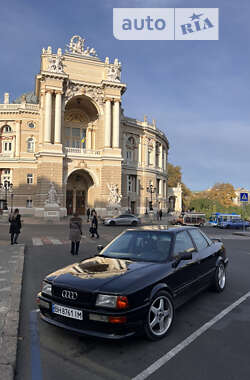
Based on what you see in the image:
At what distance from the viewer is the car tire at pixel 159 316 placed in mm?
3643

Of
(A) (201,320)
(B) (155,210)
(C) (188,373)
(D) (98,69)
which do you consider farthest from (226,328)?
(B) (155,210)

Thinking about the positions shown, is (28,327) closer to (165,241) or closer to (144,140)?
(165,241)

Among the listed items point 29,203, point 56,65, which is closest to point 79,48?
point 56,65

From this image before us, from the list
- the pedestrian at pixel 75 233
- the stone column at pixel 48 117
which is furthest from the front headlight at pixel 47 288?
the stone column at pixel 48 117

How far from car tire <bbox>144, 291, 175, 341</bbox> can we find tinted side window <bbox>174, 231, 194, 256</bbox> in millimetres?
858

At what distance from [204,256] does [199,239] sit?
42 cm

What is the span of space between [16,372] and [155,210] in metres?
45.4

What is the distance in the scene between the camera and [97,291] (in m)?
3.45

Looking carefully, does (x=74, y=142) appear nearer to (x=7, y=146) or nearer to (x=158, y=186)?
(x=7, y=146)

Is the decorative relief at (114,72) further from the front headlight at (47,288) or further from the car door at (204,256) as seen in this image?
the front headlight at (47,288)

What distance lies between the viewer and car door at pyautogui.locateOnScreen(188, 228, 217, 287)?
17.2 ft

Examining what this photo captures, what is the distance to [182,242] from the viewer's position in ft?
16.5

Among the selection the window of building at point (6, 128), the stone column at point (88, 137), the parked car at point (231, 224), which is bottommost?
the parked car at point (231, 224)

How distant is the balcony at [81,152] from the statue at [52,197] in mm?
4927
